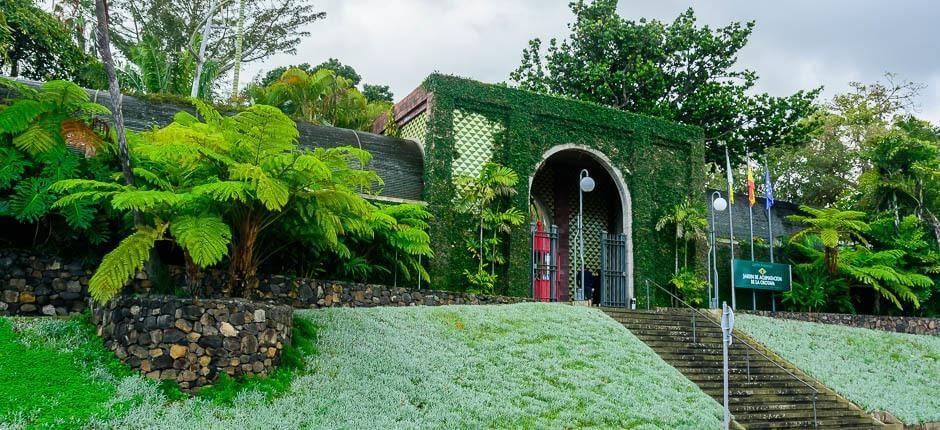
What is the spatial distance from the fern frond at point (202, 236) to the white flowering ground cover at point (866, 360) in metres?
10.0

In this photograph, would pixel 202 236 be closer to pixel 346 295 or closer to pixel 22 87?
pixel 22 87

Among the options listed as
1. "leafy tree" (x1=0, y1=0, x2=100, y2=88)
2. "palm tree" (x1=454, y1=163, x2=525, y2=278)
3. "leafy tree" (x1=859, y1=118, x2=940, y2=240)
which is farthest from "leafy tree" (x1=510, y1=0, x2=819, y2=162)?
"leafy tree" (x1=0, y1=0, x2=100, y2=88)

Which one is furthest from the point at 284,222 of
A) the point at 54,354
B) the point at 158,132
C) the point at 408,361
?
the point at 54,354

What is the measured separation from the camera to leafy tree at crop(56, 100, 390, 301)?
7609 mm

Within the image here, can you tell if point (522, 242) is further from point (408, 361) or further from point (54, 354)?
point (54, 354)

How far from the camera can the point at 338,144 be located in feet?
48.8

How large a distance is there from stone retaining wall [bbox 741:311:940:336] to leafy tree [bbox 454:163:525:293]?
19.4 feet

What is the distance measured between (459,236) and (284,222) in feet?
18.0

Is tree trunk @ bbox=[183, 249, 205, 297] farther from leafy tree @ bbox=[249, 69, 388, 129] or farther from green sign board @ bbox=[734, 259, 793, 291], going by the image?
green sign board @ bbox=[734, 259, 793, 291]

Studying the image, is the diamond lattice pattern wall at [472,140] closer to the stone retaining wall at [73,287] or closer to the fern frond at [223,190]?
the stone retaining wall at [73,287]

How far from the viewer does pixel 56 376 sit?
697cm

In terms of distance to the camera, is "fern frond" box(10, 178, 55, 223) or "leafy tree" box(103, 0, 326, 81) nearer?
"fern frond" box(10, 178, 55, 223)

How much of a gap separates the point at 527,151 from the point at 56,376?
1055 centimetres

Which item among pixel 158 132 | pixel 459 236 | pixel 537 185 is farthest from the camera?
pixel 537 185
